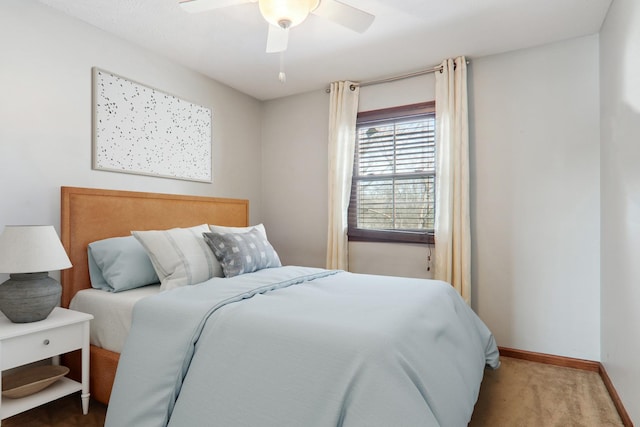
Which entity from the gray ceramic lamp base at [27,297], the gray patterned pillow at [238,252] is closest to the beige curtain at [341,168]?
the gray patterned pillow at [238,252]

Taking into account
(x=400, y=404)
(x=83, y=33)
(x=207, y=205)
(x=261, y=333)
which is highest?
(x=83, y=33)

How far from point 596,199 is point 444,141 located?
1159 mm

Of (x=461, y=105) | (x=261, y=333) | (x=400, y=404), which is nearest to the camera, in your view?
(x=400, y=404)

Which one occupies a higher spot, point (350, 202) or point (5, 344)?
point (350, 202)

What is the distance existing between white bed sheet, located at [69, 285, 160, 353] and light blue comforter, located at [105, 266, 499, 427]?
0.21 m

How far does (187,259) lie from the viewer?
2.29m

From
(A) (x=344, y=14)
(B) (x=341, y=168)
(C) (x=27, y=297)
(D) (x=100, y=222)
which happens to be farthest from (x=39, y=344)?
(B) (x=341, y=168)

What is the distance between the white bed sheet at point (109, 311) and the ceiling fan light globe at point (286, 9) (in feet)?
5.43

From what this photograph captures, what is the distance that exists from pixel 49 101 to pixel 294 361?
2232 millimetres

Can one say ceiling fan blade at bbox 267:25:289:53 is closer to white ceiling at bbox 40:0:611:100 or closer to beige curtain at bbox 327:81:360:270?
white ceiling at bbox 40:0:611:100

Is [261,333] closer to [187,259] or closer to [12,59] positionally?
[187,259]

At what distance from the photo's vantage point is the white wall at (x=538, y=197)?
104 inches

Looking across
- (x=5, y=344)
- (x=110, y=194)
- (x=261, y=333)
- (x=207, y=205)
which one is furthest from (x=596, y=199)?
(x=5, y=344)

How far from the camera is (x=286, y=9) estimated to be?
1813mm
